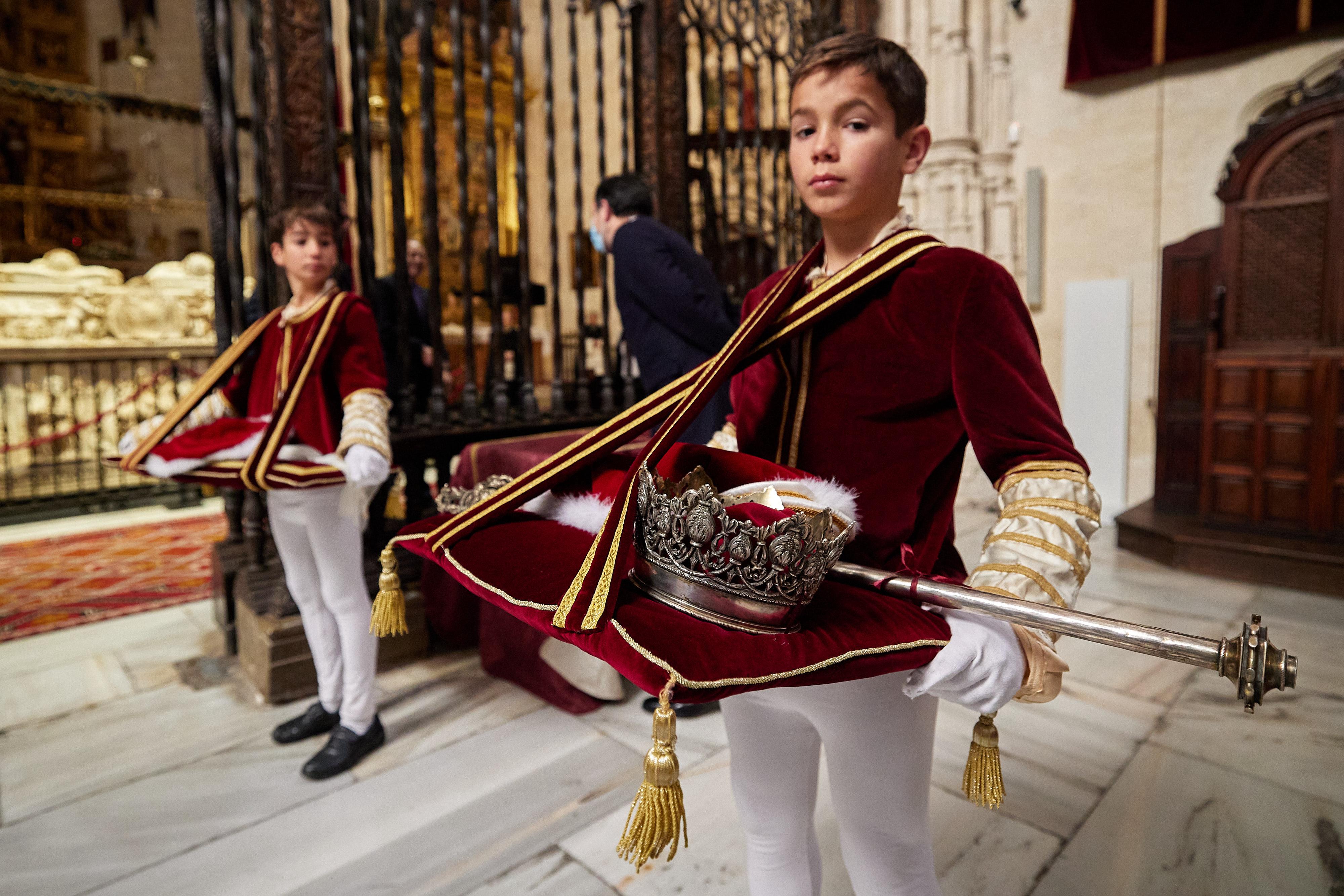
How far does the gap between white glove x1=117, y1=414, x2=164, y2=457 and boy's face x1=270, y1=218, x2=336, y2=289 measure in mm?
543

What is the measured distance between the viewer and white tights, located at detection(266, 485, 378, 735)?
2270 millimetres

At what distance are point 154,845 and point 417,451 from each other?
Result: 1.55m

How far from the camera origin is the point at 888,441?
1.06m

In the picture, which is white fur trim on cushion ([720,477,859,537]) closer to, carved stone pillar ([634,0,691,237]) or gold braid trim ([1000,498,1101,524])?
gold braid trim ([1000,498,1101,524])

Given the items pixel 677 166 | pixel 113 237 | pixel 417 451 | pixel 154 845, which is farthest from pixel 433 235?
pixel 113 237

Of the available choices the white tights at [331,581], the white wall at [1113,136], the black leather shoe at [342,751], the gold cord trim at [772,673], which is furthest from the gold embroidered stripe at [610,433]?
the white wall at [1113,136]

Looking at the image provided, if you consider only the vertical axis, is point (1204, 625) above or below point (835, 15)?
below

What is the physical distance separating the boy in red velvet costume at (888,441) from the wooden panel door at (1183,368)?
4684 millimetres

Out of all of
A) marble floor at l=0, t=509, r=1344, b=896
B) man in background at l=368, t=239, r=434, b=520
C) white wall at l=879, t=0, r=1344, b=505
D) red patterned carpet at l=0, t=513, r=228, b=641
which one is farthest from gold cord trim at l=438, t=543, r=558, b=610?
white wall at l=879, t=0, r=1344, b=505

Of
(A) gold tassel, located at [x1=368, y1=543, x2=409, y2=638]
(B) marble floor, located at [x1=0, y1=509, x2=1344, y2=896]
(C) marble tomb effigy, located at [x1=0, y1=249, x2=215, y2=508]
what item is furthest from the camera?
(C) marble tomb effigy, located at [x1=0, y1=249, x2=215, y2=508]

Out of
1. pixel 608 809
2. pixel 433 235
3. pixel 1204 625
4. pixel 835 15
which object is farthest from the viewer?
pixel 835 15

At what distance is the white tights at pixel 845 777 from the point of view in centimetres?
102

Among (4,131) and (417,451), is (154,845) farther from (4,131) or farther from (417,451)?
(4,131)

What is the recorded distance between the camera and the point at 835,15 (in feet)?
16.8
